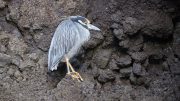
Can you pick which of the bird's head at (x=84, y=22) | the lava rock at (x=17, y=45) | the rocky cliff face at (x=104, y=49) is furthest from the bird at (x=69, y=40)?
the lava rock at (x=17, y=45)

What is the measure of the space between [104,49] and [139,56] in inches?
12.5

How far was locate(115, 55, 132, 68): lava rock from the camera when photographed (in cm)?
334

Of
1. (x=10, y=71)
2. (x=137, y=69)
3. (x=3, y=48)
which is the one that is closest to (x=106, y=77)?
(x=137, y=69)

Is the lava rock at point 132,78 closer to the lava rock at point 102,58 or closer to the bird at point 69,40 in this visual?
the lava rock at point 102,58

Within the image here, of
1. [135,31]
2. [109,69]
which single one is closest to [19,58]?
[109,69]

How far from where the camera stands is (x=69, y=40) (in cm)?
323

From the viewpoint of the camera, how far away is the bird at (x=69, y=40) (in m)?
3.20

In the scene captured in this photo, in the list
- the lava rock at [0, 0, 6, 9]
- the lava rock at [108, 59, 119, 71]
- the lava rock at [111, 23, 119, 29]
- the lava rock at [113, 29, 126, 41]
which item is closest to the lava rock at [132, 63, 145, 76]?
the lava rock at [108, 59, 119, 71]

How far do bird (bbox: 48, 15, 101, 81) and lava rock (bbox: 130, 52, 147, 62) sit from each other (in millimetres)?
374

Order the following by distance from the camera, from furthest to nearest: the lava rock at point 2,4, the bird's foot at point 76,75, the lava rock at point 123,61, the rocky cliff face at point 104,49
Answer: the lava rock at point 2,4, the lava rock at point 123,61, the rocky cliff face at point 104,49, the bird's foot at point 76,75

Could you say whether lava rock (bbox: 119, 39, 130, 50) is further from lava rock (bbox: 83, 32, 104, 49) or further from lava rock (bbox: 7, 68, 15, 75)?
lava rock (bbox: 7, 68, 15, 75)

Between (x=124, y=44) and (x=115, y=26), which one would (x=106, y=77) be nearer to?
(x=124, y=44)

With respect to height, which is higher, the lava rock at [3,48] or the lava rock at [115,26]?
the lava rock at [115,26]

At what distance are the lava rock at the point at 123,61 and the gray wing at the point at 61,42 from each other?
1.38ft
